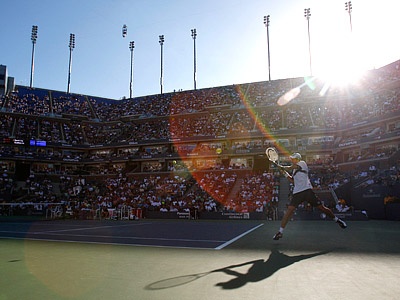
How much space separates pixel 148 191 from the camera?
44.1 metres

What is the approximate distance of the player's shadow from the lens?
4.92 meters

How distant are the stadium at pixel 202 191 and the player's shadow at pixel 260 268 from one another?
1.3 inches

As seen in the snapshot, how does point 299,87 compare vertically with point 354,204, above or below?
above

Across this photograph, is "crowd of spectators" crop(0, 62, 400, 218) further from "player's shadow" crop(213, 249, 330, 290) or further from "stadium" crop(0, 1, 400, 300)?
"player's shadow" crop(213, 249, 330, 290)

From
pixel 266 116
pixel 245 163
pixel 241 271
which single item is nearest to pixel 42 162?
pixel 245 163

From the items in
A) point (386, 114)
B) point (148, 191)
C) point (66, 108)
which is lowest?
point (148, 191)

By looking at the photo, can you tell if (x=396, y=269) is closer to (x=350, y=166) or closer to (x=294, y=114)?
(x=350, y=166)

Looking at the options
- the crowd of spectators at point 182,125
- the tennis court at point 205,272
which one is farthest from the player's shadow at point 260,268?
the crowd of spectators at point 182,125

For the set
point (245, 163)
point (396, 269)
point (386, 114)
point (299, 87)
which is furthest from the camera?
point (299, 87)

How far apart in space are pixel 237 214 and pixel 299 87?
30943 millimetres

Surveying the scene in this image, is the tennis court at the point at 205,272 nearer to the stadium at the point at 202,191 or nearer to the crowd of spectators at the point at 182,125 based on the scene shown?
the stadium at the point at 202,191

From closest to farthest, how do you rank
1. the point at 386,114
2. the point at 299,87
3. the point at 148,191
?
the point at 386,114 → the point at 148,191 → the point at 299,87

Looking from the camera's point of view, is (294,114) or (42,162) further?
(42,162)

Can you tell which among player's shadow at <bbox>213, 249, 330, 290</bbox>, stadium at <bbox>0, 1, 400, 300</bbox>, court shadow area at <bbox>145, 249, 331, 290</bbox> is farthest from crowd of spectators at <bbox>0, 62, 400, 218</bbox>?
court shadow area at <bbox>145, 249, 331, 290</bbox>
